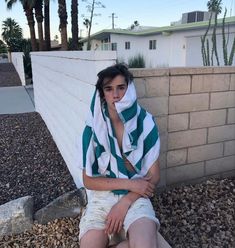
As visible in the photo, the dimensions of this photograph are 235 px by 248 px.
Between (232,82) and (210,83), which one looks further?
(232,82)

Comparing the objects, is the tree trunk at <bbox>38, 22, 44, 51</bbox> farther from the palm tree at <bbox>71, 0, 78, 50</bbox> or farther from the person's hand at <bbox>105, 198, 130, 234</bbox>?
the person's hand at <bbox>105, 198, 130, 234</bbox>

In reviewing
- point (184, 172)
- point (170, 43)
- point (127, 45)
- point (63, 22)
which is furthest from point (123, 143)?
point (127, 45)

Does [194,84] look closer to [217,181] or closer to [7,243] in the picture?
[217,181]

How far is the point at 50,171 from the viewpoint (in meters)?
4.12

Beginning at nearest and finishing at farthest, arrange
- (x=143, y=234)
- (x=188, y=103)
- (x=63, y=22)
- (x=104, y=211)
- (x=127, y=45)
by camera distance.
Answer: (x=143, y=234) → (x=104, y=211) → (x=188, y=103) → (x=63, y=22) → (x=127, y=45)

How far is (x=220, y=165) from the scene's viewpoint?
128 inches

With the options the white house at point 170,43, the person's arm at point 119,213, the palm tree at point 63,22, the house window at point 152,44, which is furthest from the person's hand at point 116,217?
the house window at point 152,44

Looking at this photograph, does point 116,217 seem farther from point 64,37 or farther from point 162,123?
point 64,37

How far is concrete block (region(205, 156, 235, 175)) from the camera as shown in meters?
3.19

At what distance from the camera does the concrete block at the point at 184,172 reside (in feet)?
9.90

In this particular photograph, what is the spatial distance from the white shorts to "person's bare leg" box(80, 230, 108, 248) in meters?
0.03

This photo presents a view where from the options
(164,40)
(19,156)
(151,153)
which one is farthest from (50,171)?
(164,40)

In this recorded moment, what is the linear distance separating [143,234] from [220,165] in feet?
5.86

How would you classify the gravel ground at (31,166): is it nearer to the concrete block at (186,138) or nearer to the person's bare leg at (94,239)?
the concrete block at (186,138)
